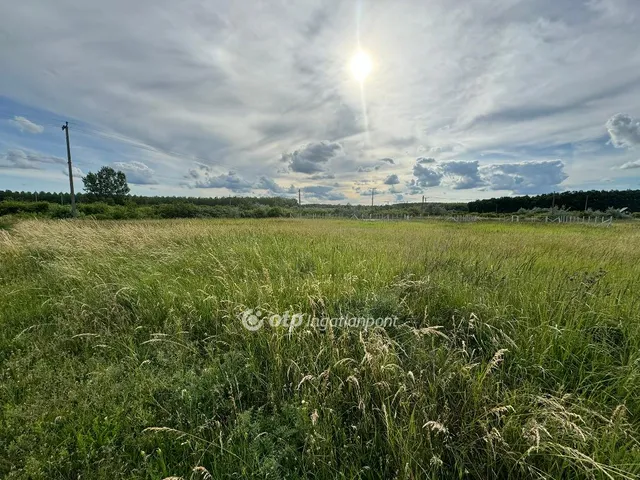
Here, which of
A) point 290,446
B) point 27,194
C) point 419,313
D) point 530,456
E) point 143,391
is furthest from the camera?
point 27,194

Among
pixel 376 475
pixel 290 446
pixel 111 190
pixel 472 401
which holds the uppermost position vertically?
pixel 111 190

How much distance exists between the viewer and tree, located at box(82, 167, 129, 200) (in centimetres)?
7194

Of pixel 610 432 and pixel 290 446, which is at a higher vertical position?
pixel 610 432

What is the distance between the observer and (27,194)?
86562mm

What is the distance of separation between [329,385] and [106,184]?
95.2m

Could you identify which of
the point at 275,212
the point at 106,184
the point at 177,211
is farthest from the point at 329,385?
the point at 106,184

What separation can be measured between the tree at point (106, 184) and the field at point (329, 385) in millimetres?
88212

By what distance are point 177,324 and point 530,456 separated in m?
3.41

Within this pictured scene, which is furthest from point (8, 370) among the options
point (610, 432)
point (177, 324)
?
point (610, 432)

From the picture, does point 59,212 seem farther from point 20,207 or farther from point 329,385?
point 329,385

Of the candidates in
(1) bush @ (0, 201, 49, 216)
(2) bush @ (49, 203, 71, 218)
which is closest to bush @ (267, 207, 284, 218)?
(2) bush @ (49, 203, 71, 218)

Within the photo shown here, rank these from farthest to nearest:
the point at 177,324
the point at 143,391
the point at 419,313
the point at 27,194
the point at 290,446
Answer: the point at 27,194 < the point at 419,313 < the point at 177,324 < the point at 143,391 < the point at 290,446

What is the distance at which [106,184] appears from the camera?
73.9m

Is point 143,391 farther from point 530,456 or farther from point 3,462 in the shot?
point 530,456
